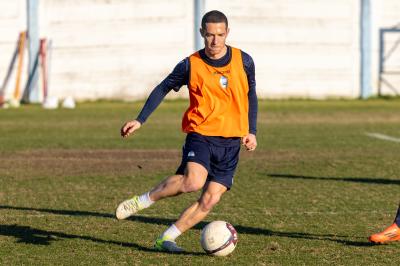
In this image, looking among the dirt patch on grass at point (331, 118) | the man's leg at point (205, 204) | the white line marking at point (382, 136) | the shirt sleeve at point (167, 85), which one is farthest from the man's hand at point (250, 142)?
the dirt patch on grass at point (331, 118)

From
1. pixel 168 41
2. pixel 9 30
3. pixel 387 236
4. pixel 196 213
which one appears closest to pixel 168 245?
pixel 196 213

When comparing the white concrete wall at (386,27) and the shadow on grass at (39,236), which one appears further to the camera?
the white concrete wall at (386,27)

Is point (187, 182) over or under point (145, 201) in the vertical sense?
over

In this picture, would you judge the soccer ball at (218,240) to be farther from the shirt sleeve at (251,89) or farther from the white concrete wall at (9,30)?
the white concrete wall at (9,30)

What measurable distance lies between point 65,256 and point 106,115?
21.9 meters

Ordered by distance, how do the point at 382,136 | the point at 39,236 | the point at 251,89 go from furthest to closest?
the point at 382,136
the point at 39,236
the point at 251,89

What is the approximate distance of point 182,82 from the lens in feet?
28.8

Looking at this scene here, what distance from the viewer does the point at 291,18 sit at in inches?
1497

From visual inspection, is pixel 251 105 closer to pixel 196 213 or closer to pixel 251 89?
pixel 251 89

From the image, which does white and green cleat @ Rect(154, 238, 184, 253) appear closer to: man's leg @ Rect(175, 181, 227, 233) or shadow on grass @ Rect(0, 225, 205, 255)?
shadow on grass @ Rect(0, 225, 205, 255)

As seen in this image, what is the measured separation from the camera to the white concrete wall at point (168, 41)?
123ft

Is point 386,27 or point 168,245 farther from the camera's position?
point 386,27

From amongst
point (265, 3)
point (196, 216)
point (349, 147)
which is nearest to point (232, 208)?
point (196, 216)

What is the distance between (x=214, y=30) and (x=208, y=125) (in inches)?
33.0
